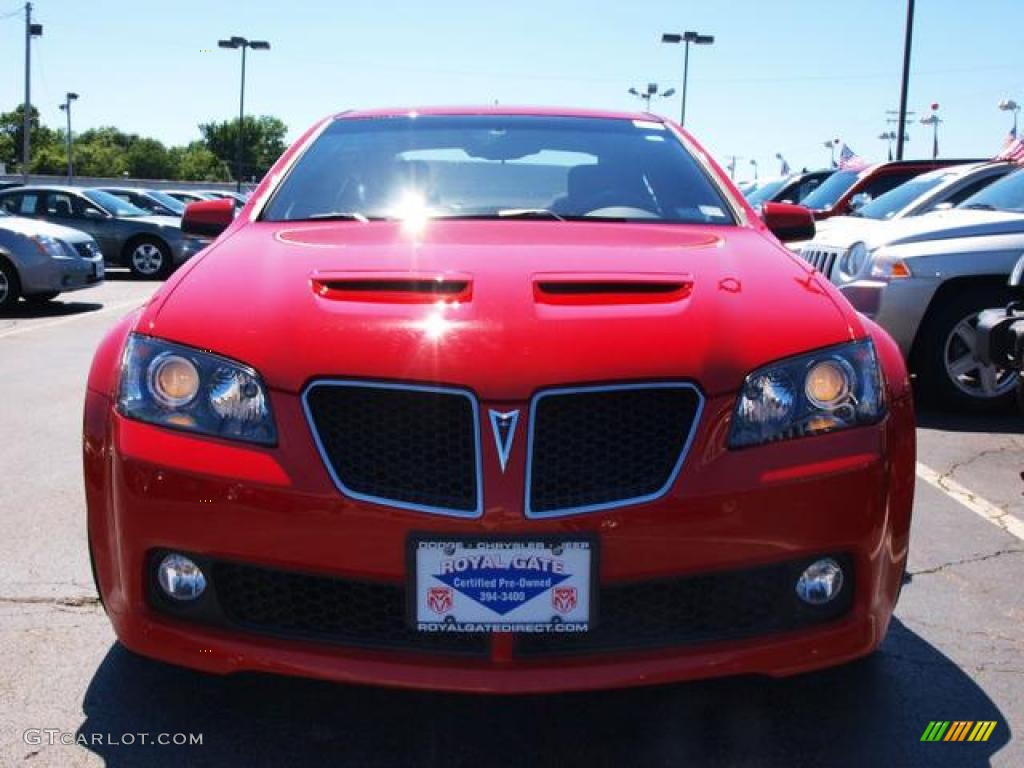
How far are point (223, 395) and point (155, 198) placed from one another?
20.8m

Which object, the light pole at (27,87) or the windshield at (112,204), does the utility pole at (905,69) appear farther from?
the light pole at (27,87)

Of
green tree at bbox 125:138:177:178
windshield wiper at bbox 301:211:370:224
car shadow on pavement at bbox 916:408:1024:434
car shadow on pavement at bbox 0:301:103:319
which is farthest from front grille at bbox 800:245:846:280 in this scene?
green tree at bbox 125:138:177:178

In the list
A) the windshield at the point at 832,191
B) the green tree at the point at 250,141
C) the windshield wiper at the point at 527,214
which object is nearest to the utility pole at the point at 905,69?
the windshield at the point at 832,191

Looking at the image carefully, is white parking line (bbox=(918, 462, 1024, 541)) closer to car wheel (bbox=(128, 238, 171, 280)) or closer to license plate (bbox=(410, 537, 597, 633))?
license plate (bbox=(410, 537, 597, 633))

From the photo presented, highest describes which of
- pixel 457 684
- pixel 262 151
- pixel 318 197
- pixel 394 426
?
pixel 262 151

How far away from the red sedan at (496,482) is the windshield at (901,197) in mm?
7491

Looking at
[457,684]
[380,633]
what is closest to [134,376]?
[380,633]

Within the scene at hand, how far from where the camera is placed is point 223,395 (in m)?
2.48

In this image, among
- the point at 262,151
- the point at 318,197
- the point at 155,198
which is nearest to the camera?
the point at 318,197

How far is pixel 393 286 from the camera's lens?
2.69 m

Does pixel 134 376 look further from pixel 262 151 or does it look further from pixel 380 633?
pixel 262 151

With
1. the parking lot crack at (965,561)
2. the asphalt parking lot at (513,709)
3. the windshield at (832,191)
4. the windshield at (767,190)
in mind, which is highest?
the windshield at (767,190)

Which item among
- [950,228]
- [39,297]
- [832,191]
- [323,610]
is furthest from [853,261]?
[39,297]

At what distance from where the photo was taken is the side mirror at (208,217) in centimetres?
401
